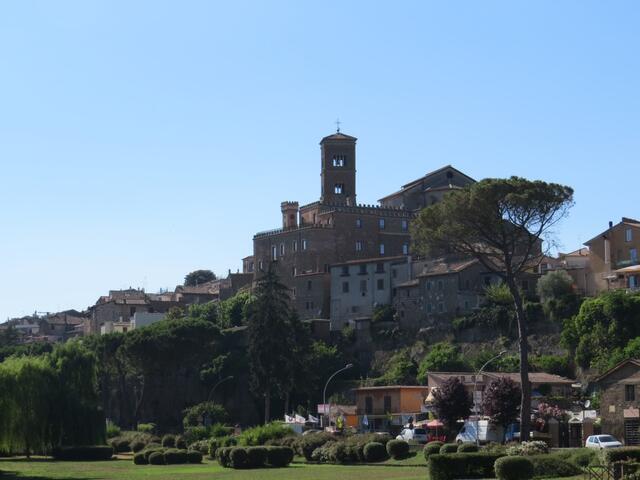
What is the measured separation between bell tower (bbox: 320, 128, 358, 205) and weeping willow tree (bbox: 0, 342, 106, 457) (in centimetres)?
5776

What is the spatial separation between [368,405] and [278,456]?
96.6ft

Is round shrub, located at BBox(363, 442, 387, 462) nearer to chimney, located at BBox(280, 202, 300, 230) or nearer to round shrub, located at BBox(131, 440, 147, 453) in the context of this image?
round shrub, located at BBox(131, 440, 147, 453)

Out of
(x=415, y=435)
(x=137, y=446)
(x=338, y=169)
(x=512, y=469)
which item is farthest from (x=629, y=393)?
(x=338, y=169)

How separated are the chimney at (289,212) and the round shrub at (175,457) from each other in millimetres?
63842

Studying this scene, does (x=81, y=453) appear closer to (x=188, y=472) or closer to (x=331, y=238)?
(x=188, y=472)

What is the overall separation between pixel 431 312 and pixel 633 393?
1519 inches

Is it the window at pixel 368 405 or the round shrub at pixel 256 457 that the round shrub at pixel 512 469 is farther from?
the window at pixel 368 405

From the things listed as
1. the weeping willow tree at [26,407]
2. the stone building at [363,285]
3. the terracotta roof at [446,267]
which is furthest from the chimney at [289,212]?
the weeping willow tree at [26,407]

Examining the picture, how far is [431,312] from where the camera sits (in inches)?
4053

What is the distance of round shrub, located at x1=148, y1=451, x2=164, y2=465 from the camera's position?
225 ft

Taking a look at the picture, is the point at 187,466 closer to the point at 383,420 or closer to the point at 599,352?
the point at 383,420

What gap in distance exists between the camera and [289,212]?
134m

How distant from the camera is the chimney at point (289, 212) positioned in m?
133

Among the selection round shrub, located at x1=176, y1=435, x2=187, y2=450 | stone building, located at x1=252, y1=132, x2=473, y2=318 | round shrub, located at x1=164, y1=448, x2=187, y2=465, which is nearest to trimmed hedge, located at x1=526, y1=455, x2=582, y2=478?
round shrub, located at x1=164, y1=448, x2=187, y2=465
